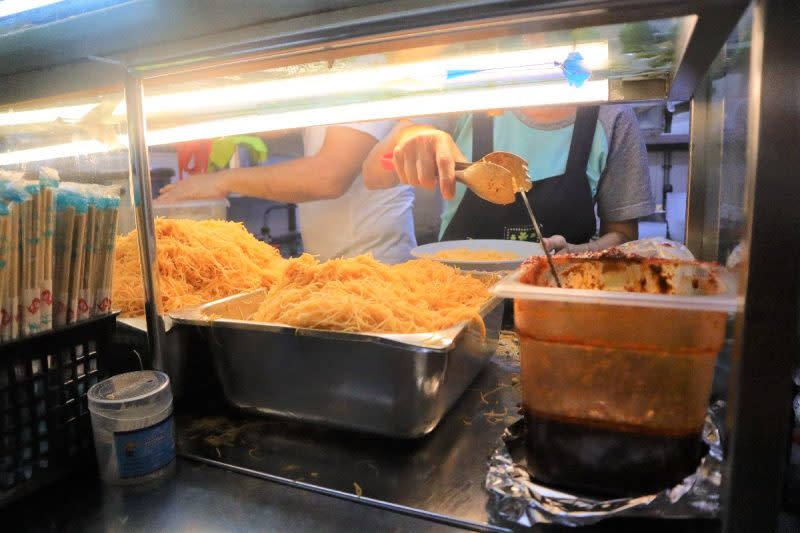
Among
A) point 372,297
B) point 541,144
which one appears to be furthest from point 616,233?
point 372,297

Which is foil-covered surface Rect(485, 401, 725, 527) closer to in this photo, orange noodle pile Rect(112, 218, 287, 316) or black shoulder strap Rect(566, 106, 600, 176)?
orange noodle pile Rect(112, 218, 287, 316)

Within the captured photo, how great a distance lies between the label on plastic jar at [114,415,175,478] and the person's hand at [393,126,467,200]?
2.50 ft

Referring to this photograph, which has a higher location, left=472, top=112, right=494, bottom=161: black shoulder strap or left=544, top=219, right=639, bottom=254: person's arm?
left=472, top=112, right=494, bottom=161: black shoulder strap

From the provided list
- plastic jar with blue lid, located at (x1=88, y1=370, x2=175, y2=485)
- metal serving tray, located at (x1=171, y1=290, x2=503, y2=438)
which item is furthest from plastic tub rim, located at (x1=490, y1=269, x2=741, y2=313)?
plastic jar with blue lid, located at (x1=88, y1=370, x2=175, y2=485)

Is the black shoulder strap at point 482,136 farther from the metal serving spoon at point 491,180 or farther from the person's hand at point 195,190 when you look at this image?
the metal serving spoon at point 491,180

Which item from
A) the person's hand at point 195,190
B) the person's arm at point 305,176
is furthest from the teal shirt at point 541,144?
the person's hand at point 195,190

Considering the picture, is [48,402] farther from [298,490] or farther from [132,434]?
[298,490]

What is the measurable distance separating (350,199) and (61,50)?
6.50 feet

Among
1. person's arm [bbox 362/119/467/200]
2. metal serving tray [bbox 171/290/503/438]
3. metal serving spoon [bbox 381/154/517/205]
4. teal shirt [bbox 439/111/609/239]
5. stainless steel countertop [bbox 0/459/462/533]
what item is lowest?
stainless steel countertop [bbox 0/459/462/533]

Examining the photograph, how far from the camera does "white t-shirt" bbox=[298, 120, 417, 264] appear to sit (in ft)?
9.45

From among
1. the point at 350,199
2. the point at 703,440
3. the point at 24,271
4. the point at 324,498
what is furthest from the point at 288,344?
the point at 350,199

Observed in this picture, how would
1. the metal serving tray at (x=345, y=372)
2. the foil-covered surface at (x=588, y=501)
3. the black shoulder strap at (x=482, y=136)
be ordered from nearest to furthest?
1. the foil-covered surface at (x=588, y=501)
2. the metal serving tray at (x=345, y=372)
3. the black shoulder strap at (x=482, y=136)

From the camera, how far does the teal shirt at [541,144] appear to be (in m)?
2.69

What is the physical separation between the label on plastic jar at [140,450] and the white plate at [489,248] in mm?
858
